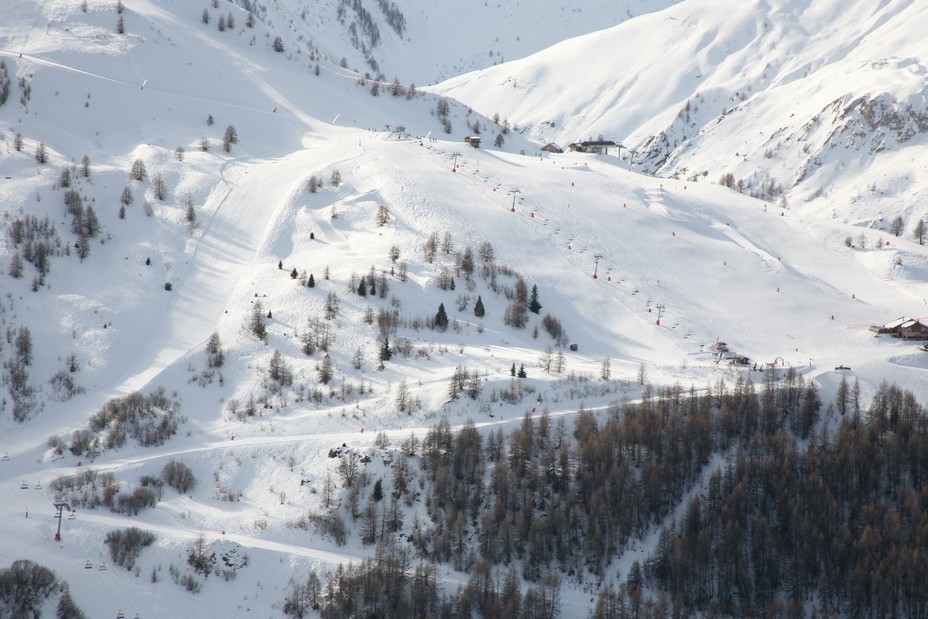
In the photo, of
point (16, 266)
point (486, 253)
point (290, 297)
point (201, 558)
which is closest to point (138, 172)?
point (16, 266)

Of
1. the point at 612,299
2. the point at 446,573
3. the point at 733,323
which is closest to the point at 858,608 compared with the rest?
the point at 446,573

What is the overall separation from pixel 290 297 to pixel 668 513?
40400 millimetres

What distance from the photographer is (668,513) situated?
203 ft

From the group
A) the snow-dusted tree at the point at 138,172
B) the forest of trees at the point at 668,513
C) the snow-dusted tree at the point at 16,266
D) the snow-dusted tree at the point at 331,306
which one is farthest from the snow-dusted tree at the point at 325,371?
the snow-dusted tree at the point at 138,172

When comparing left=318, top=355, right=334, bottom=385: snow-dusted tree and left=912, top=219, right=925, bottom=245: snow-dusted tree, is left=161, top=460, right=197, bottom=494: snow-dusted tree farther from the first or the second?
left=912, top=219, right=925, bottom=245: snow-dusted tree

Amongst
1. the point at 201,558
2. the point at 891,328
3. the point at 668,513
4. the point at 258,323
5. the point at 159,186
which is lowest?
the point at 201,558

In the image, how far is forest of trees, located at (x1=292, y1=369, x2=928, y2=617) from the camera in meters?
56.4

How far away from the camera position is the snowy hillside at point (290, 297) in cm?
6056

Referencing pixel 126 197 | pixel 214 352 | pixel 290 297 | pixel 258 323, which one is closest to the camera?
pixel 214 352

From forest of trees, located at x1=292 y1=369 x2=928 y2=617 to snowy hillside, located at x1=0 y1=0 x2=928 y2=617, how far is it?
6.19 feet

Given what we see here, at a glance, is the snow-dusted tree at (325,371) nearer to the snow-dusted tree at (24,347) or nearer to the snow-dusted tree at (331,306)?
the snow-dusted tree at (331,306)

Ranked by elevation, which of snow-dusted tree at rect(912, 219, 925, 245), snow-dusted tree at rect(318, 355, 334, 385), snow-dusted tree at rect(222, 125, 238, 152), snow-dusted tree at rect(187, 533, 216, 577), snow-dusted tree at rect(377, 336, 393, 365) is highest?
snow-dusted tree at rect(222, 125, 238, 152)

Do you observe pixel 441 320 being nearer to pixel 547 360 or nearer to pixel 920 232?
pixel 547 360

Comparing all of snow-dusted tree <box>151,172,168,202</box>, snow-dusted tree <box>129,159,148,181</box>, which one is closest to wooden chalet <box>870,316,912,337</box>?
snow-dusted tree <box>151,172,168,202</box>
